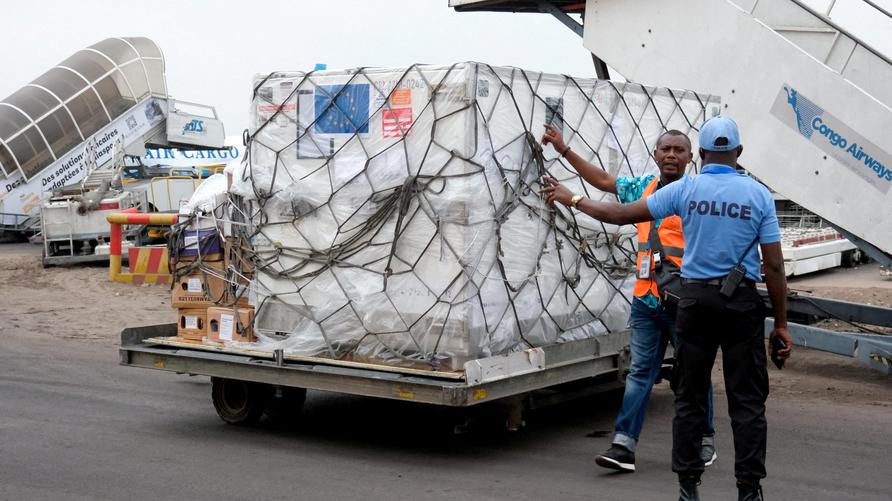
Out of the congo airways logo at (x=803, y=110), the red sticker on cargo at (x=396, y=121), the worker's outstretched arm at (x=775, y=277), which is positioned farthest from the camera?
the congo airways logo at (x=803, y=110)

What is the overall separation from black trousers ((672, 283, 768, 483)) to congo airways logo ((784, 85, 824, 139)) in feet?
15.3

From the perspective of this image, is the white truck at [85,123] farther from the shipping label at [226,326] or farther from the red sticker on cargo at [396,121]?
the red sticker on cargo at [396,121]

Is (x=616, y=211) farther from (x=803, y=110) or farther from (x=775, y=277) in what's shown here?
(x=803, y=110)

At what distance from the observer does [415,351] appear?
22.8 ft

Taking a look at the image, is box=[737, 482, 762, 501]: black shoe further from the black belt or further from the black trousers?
the black belt

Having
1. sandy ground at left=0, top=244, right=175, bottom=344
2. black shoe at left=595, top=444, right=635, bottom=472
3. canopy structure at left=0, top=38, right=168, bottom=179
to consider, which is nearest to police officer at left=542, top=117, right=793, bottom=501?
black shoe at left=595, top=444, right=635, bottom=472

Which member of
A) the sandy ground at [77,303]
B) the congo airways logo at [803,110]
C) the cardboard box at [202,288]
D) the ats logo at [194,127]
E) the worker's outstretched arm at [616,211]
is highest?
the ats logo at [194,127]

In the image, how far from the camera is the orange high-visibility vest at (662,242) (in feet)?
20.2

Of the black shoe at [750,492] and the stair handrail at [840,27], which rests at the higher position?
the stair handrail at [840,27]

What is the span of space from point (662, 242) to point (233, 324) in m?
3.27

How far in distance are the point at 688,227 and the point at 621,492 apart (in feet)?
5.58

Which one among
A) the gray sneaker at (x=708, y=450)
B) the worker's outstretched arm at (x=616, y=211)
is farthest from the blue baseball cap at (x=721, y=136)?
the gray sneaker at (x=708, y=450)

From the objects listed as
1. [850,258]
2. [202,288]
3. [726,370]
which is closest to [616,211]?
[726,370]

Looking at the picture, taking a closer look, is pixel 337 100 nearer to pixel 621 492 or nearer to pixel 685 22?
pixel 621 492
